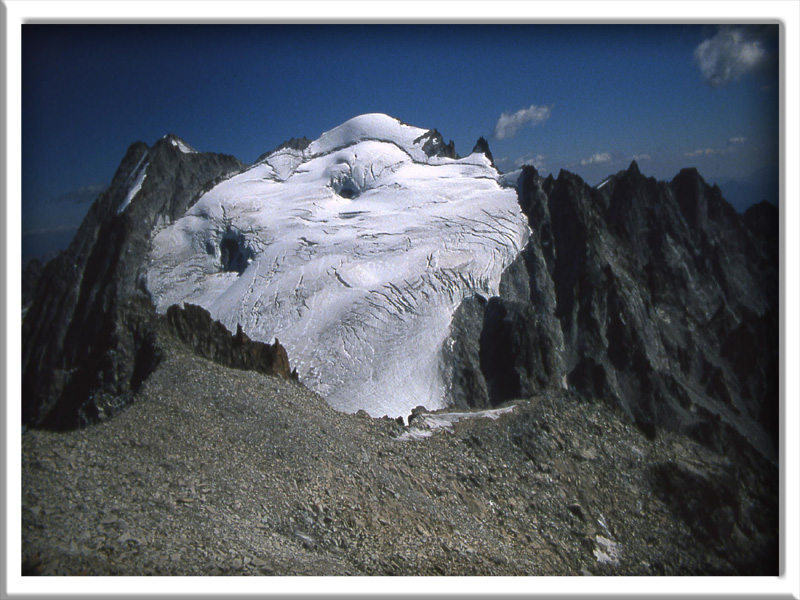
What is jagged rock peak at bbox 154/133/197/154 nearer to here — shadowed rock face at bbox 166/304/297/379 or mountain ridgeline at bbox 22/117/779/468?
mountain ridgeline at bbox 22/117/779/468

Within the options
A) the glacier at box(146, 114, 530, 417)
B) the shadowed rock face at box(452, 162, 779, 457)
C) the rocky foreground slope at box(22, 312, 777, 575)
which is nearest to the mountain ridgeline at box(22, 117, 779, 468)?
the shadowed rock face at box(452, 162, 779, 457)

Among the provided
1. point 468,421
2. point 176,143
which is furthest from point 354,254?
point 468,421

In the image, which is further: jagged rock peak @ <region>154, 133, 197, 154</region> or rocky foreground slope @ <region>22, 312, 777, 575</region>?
jagged rock peak @ <region>154, 133, 197, 154</region>

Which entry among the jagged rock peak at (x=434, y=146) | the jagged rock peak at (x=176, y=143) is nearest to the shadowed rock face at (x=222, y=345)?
the jagged rock peak at (x=176, y=143)

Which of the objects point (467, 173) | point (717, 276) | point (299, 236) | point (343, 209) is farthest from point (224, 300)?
point (717, 276)

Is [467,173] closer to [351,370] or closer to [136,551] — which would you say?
[351,370]
